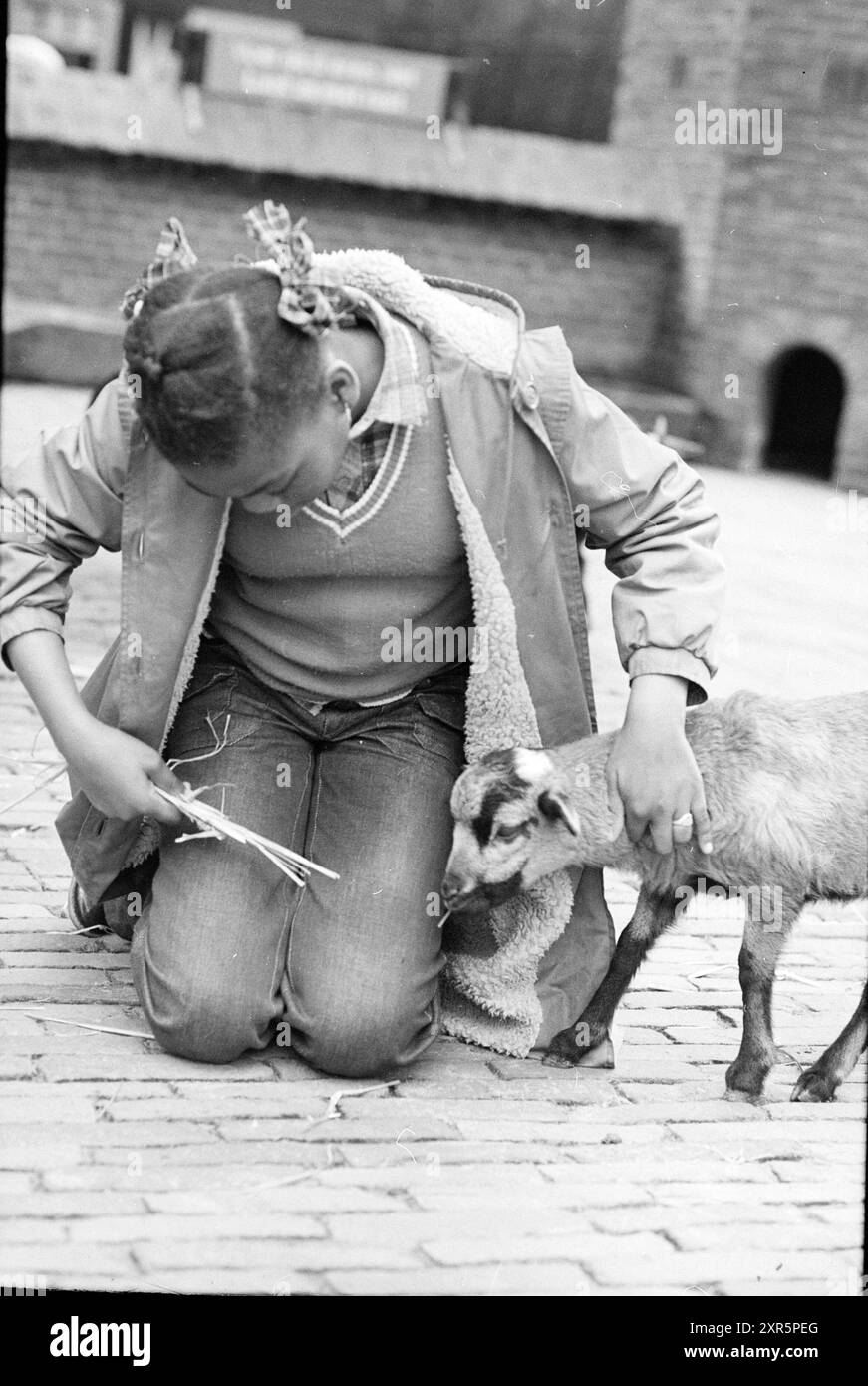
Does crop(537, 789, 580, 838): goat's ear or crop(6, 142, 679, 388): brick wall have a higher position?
crop(6, 142, 679, 388): brick wall

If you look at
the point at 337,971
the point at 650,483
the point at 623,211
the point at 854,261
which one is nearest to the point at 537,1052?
the point at 337,971

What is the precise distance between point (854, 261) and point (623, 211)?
7.59 feet

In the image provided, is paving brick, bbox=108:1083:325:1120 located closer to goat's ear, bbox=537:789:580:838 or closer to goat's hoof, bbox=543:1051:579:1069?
goat's hoof, bbox=543:1051:579:1069

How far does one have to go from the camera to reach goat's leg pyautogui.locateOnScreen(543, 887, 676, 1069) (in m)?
3.91

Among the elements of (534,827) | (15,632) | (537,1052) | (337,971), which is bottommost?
(537,1052)

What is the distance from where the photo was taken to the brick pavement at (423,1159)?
9.71ft

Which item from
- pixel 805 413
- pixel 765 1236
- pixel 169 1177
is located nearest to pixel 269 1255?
pixel 169 1177

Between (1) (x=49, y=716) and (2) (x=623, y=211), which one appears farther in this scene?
(2) (x=623, y=211)

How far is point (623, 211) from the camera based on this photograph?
16.0 metres

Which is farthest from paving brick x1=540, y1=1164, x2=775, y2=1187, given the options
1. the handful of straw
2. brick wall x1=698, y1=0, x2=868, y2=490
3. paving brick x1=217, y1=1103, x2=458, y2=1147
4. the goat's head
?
brick wall x1=698, y1=0, x2=868, y2=490

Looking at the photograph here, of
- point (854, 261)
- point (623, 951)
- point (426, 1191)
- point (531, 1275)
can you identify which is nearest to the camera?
point (531, 1275)
